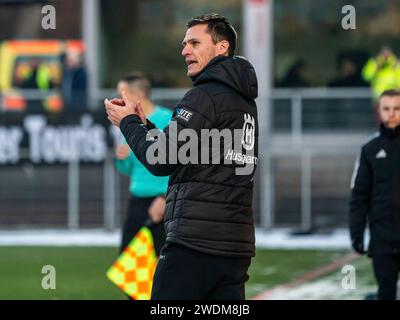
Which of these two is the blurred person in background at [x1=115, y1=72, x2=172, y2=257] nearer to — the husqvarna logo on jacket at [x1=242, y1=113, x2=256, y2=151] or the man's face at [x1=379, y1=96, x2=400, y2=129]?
the man's face at [x1=379, y1=96, x2=400, y2=129]

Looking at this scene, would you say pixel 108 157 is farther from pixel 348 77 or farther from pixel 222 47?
pixel 222 47

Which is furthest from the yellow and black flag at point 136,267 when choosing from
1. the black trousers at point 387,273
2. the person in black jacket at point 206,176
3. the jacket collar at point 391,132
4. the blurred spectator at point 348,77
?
the blurred spectator at point 348,77

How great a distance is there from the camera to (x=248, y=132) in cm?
621

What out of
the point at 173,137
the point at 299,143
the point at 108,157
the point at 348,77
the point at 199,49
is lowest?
the point at 108,157

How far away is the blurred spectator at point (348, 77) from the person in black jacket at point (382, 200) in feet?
37.4

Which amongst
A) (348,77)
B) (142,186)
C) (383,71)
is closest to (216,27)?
(142,186)

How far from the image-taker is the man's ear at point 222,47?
6.26m

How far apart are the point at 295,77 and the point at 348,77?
108cm

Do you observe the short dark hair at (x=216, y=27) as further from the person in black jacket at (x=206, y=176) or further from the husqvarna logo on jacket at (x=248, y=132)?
the husqvarna logo on jacket at (x=248, y=132)

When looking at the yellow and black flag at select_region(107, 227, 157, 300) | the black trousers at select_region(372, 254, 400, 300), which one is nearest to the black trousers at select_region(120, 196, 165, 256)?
the yellow and black flag at select_region(107, 227, 157, 300)

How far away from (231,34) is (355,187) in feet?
10.1


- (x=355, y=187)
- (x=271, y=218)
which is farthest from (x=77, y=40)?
(x=355, y=187)

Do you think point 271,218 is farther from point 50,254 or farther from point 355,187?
point 355,187

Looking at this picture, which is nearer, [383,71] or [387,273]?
[387,273]
